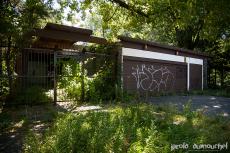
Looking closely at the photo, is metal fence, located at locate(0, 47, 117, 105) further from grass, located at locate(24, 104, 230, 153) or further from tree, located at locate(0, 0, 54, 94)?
grass, located at locate(24, 104, 230, 153)

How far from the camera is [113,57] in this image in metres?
14.8

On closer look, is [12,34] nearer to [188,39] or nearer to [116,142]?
[116,142]

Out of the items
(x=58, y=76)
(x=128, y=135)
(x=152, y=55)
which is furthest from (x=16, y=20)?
(x=152, y=55)

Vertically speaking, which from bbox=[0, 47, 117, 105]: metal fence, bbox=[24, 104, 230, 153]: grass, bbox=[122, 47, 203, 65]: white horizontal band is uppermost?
bbox=[122, 47, 203, 65]: white horizontal band

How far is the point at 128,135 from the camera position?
6.27 metres

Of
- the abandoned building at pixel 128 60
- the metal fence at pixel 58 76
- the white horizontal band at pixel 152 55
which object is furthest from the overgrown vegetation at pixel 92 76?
the white horizontal band at pixel 152 55

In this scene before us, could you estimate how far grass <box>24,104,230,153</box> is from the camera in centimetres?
516

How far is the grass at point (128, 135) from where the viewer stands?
5160 millimetres

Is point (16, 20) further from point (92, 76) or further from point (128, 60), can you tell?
point (128, 60)

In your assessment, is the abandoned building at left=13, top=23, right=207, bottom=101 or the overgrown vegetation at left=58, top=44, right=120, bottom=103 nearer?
the overgrown vegetation at left=58, top=44, right=120, bottom=103

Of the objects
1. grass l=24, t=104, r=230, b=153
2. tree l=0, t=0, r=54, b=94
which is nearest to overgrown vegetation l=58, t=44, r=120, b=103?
tree l=0, t=0, r=54, b=94

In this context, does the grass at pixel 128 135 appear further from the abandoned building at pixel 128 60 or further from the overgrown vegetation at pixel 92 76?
the abandoned building at pixel 128 60

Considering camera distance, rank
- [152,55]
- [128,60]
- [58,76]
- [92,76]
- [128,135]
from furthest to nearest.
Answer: [152,55] < [128,60] < [92,76] < [58,76] < [128,135]

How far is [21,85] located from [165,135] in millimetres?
8390
